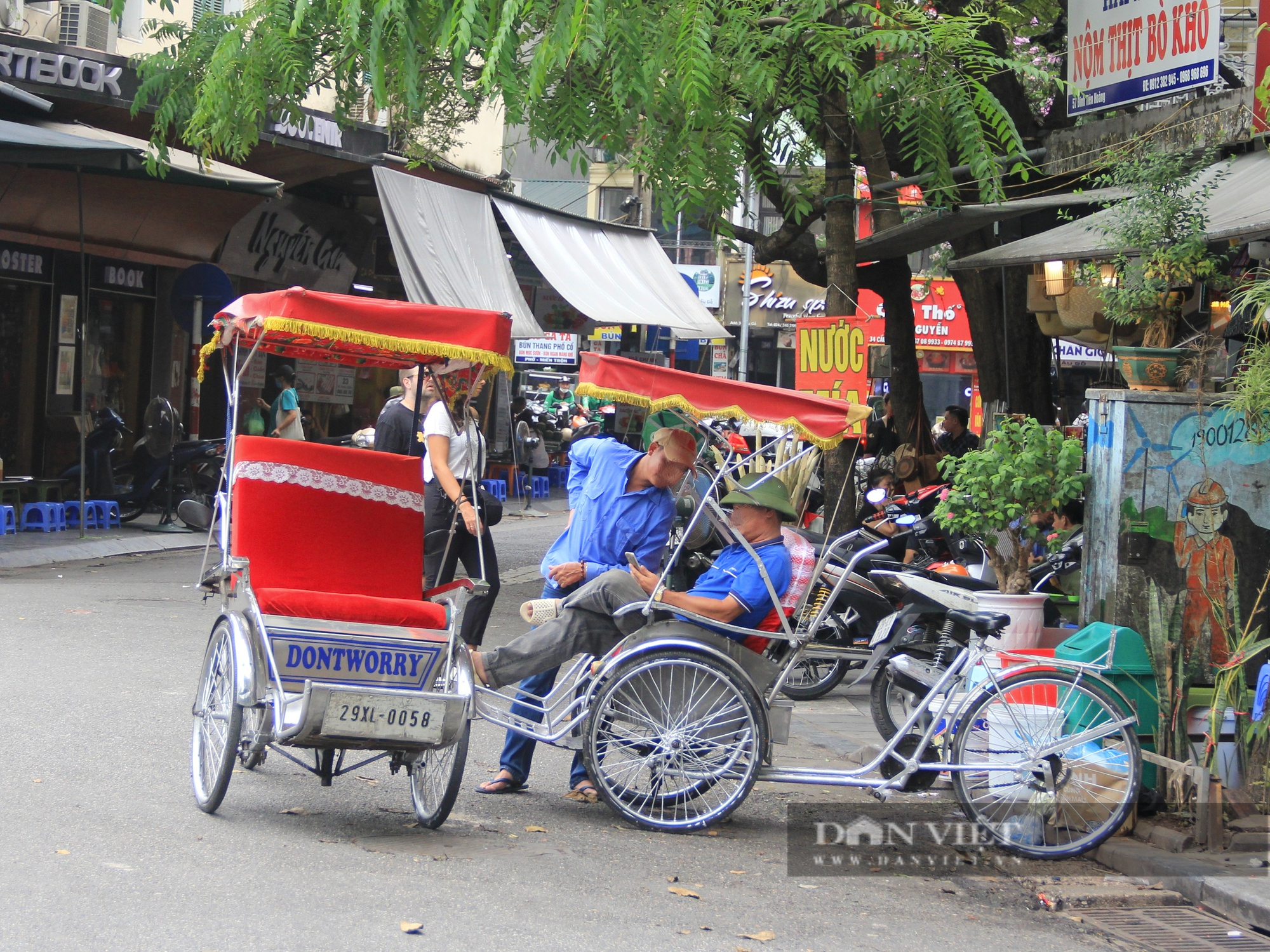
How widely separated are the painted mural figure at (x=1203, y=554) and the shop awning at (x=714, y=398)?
1.97 metres

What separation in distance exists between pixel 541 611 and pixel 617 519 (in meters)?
0.68

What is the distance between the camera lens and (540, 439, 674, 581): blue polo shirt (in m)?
6.45

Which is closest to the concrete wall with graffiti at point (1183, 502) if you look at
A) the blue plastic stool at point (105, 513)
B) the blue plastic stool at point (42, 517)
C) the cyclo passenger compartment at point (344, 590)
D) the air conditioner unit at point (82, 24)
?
the cyclo passenger compartment at point (344, 590)

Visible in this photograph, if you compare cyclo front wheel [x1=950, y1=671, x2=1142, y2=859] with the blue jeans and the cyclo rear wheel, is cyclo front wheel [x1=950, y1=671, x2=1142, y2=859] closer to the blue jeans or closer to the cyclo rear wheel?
the cyclo rear wheel

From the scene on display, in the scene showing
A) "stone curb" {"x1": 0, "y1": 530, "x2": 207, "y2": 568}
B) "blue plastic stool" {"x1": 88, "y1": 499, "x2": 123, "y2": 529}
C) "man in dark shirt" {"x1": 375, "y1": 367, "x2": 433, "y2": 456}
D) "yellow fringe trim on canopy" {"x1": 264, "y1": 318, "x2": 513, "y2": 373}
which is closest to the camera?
"yellow fringe trim on canopy" {"x1": 264, "y1": 318, "x2": 513, "y2": 373}

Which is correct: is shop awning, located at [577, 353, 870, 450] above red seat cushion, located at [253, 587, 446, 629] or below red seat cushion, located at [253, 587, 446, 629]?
above

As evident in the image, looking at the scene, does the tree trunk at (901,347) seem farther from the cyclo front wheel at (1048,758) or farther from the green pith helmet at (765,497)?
the cyclo front wheel at (1048,758)

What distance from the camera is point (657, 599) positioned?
5.84m

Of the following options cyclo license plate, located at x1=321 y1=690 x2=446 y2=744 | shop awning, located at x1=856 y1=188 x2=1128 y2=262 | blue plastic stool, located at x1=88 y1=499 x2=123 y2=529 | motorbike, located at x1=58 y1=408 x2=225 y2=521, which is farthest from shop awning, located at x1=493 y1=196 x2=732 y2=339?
cyclo license plate, located at x1=321 y1=690 x2=446 y2=744

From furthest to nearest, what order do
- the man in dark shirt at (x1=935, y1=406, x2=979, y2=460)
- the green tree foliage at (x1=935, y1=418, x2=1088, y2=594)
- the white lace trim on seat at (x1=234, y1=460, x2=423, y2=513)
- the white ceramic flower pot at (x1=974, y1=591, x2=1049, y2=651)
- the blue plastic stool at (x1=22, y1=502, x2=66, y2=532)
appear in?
the man in dark shirt at (x1=935, y1=406, x2=979, y2=460)
the blue plastic stool at (x1=22, y1=502, x2=66, y2=532)
the white ceramic flower pot at (x1=974, y1=591, x2=1049, y2=651)
the green tree foliage at (x1=935, y1=418, x2=1088, y2=594)
the white lace trim on seat at (x1=234, y1=460, x2=423, y2=513)

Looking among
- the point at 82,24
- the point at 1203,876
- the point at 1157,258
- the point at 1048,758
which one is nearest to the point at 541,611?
the point at 1048,758

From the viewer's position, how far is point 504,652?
5.86 meters

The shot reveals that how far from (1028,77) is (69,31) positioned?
11787 millimetres

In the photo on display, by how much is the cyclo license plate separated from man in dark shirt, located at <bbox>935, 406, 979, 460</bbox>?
11.5 m
